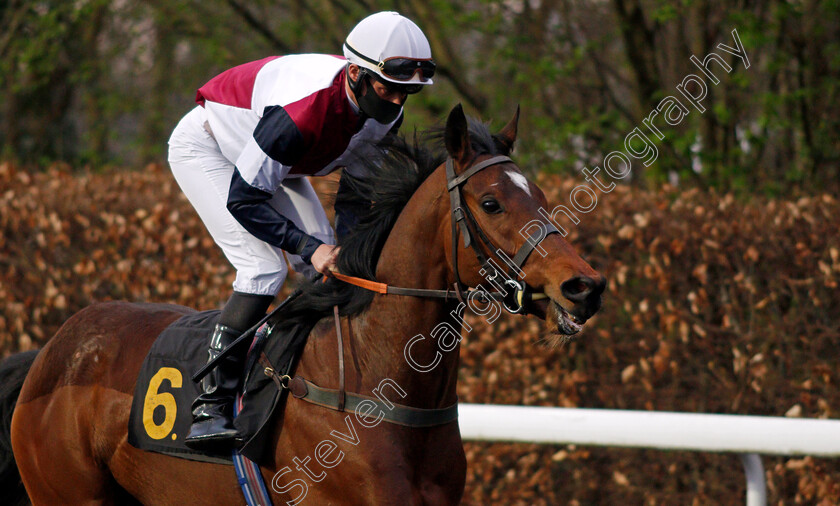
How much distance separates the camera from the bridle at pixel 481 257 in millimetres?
2352

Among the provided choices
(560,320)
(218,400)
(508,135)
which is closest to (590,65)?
(508,135)

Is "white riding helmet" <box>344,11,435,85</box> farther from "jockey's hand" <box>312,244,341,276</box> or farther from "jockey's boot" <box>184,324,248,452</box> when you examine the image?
"jockey's boot" <box>184,324,248,452</box>

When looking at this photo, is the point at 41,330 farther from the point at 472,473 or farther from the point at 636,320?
the point at 636,320

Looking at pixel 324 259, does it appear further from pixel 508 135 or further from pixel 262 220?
pixel 508 135

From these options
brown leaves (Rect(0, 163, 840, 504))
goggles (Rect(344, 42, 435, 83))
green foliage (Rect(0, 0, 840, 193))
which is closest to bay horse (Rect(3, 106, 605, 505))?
goggles (Rect(344, 42, 435, 83))

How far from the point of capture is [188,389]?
9.66 feet

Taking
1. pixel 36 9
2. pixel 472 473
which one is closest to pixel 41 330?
pixel 472 473

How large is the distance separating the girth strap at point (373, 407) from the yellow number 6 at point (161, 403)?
20.9 inches

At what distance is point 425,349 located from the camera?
257 centimetres

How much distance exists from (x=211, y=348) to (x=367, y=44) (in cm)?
111

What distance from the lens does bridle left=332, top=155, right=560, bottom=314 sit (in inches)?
92.6

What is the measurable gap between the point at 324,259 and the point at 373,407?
501mm

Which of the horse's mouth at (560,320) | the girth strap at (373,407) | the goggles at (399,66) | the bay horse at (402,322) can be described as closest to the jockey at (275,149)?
the goggles at (399,66)

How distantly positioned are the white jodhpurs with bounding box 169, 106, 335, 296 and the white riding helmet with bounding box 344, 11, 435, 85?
625 mm
